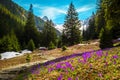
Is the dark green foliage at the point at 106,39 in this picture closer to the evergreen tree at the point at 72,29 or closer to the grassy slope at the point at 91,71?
the grassy slope at the point at 91,71

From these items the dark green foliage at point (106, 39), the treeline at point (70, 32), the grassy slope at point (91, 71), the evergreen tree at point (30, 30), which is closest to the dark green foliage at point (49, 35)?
the treeline at point (70, 32)

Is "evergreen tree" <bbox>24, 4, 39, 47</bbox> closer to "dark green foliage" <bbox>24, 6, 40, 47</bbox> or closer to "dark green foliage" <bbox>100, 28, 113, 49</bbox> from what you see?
"dark green foliage" <bbox>24, 6, 40, 47</bbox>

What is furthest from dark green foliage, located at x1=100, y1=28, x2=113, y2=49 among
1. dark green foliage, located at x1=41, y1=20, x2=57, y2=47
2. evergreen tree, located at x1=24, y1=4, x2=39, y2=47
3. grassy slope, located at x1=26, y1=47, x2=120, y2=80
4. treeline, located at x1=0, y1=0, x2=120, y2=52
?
evergreen tree, located at x1=24, y1=4, x2=39, y2=47

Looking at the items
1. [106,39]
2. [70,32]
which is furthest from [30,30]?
[106,39]

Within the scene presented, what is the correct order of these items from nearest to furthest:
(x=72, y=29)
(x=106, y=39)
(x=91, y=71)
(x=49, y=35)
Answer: (x=91, y=71)
(x=106, y=39)
(x=72, y=29)
(x=49, y=35)

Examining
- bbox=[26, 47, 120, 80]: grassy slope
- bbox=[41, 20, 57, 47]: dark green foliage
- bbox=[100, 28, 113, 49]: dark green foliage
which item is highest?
bbox=[41, 20, 57, 47]: dark green foliage

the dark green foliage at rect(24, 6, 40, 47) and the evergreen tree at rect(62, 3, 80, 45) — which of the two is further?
the dark green foliage at rect(24, 6, 40, 47)

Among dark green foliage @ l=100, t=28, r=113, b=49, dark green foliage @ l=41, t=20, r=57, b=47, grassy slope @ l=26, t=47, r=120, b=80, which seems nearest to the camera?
grassy slope @ l=26, t=47, r=120, b=80

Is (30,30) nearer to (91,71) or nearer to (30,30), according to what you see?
(30,30)

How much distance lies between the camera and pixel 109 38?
33219 mm

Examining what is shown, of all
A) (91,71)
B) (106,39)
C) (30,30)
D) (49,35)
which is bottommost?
(91,71)

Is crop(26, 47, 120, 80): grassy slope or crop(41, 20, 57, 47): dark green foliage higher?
crop(41, 20, 57, 47): dark green foliage

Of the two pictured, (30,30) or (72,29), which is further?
(30,30)

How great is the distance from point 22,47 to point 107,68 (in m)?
75.1
